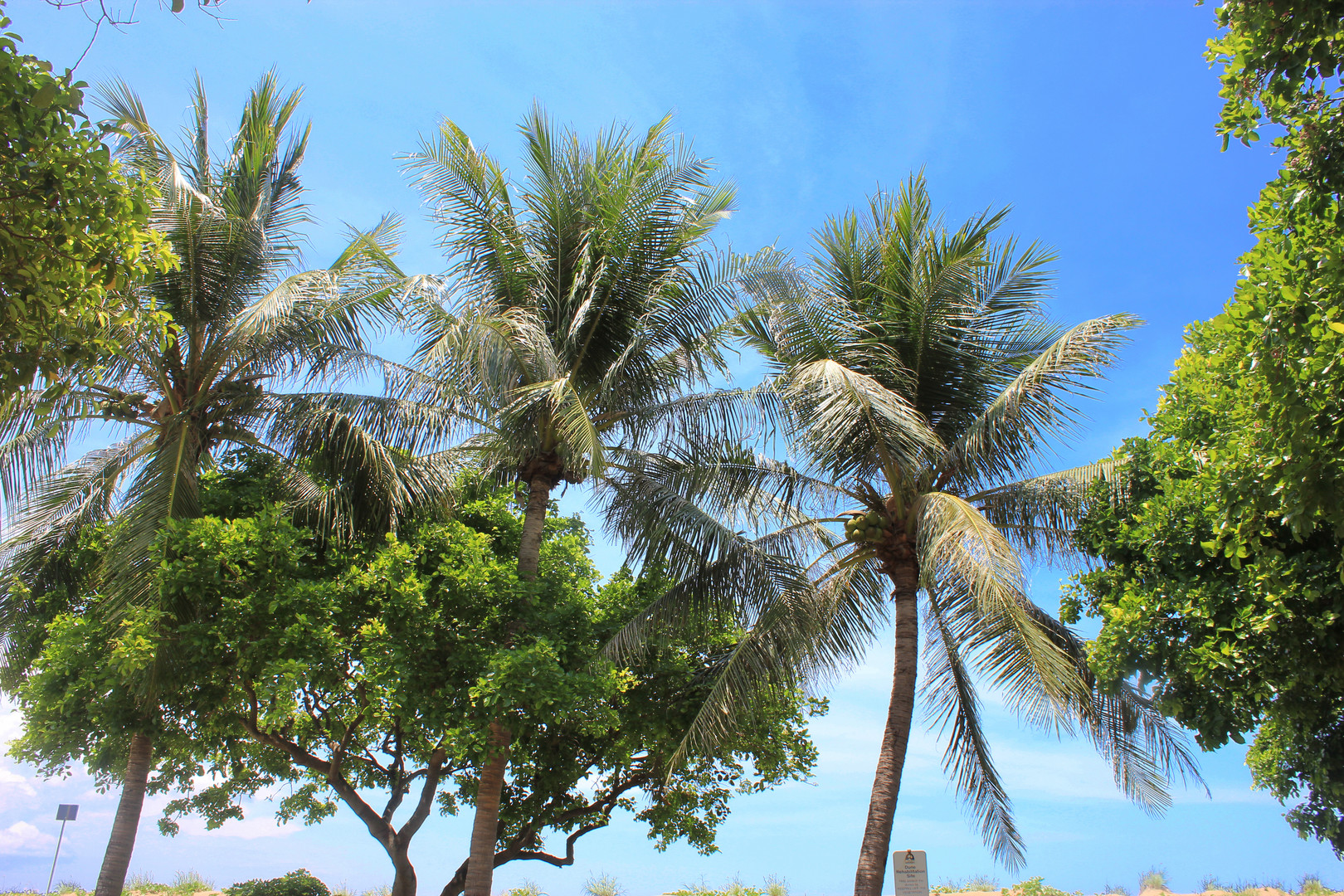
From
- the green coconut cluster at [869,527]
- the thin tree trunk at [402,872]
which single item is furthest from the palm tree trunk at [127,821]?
the green coconut cluster at [869,527]

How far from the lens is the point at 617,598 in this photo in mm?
14094

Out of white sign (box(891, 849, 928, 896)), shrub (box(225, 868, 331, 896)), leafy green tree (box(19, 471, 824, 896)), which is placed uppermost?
leafy green tree (box(19, 471, 824, 896))

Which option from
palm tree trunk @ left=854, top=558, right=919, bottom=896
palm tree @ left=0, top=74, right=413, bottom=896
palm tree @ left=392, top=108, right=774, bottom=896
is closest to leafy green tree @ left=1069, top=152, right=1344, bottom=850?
palm tree trunk @ left=854, top=558, right=919, bottom=896

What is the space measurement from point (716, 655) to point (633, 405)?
15.6ft

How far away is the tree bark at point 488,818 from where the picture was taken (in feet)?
34.6

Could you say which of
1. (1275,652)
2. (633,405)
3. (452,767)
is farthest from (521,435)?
(1275,652)

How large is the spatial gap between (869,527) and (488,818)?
608 cm

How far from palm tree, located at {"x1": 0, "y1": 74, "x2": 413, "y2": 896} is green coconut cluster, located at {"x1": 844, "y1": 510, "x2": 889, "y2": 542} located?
23.7 feet

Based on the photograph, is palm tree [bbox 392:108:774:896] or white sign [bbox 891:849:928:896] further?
palm tree [bbox 392:108:774:896]

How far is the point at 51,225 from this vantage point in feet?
15.4

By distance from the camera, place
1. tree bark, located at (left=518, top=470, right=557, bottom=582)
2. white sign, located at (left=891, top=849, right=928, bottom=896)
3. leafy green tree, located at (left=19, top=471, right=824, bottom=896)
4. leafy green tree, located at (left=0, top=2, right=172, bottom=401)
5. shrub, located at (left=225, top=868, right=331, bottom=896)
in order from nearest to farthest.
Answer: leafy green tree, located at (left=0, top=2, right=172, bottom=401), white sign, located at (left=891, top=849, right=928, bottom=896), leafy green tree, located at (left=19, top=471, right=824, bottom=896), tree bark, located at (left=518, top=470, right=557, bottom=582), shrub, located at (left=225, top=868, right=331, bottom=896)

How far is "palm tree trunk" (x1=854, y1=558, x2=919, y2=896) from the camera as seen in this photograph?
381 inches

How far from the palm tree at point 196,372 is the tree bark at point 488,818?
163 inches

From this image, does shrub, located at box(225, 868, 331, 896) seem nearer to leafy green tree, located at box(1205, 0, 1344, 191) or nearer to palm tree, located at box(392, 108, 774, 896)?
palm tree, located at box(392, 108, 774, 896)
